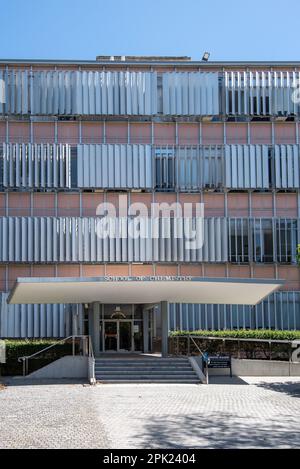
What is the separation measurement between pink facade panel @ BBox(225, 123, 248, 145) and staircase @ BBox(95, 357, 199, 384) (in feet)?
54.0

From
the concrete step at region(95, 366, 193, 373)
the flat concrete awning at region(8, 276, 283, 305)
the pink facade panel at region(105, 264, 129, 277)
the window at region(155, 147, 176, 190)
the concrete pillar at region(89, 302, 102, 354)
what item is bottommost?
the concrete step at region(95, 366, 193, 373)

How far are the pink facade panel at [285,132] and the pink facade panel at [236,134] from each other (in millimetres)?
1765

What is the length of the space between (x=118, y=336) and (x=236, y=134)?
42.8ft

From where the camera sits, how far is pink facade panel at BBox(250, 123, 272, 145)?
42.5 metres

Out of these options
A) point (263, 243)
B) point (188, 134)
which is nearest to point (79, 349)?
point (263, 243)

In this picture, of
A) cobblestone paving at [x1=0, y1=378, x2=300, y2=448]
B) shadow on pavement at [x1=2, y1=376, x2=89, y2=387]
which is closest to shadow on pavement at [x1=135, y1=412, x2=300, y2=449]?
cobblestone paving at [x1=0, y1=378, x2=300, y2=448]

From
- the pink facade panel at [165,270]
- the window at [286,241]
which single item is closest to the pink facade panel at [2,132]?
the pink facade panel at [165,270]

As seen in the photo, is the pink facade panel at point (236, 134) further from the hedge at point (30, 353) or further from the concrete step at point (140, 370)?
the concrete step at point (140, 370)

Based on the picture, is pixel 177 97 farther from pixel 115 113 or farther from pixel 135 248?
pixel 135 248

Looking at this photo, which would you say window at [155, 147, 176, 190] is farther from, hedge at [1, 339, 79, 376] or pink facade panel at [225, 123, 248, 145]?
hedge at [1, 339, 79, 376]

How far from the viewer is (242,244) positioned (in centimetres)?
4138

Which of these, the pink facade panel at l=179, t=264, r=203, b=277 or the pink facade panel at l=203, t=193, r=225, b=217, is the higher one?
the pink facade panel at l=203, t=193, r=225, b=217

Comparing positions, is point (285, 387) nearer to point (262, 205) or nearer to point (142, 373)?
point (142, 373)

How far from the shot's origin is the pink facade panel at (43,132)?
41.8 meters
